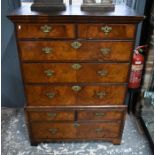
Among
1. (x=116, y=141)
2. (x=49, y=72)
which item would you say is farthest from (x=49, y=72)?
(x=116, y=141)

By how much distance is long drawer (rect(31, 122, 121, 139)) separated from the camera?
1767 millimetres

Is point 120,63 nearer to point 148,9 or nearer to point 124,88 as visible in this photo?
point 124,88

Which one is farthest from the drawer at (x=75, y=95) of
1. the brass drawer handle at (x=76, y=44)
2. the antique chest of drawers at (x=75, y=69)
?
the brass drawer handle at (x=76, y=44)

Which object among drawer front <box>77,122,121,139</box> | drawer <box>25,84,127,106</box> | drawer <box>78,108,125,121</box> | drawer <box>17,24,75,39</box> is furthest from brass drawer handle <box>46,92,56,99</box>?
drawer <box>17,24,75,39</box>

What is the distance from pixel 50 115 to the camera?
171 centimetres

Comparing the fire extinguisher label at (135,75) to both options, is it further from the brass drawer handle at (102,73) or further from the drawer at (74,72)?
the brass drawer handle at (102,73)

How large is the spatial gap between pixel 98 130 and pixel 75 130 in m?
0.22

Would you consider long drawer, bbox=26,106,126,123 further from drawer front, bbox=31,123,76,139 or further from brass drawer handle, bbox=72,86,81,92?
brass drawer handle, bbox=72,86,81,92

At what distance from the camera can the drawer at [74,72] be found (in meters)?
1.47

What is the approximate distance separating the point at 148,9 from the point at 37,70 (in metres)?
1.16

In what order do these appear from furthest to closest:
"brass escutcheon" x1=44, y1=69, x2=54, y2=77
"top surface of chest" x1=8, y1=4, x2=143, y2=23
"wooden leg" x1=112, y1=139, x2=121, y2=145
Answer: "wooden leg" x1=112, y1=139, x2=121, y2=145 → "brass escutcheon" x1=44, y1=69, x2=54, y2=77 → "top surface of chest" x1=8, y1=4, x2=143, y2=23

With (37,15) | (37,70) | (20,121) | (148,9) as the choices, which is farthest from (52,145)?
(148,9)

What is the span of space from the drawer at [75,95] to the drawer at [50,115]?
3.2 inches

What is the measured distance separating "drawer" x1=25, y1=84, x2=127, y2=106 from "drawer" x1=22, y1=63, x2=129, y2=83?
7cm
